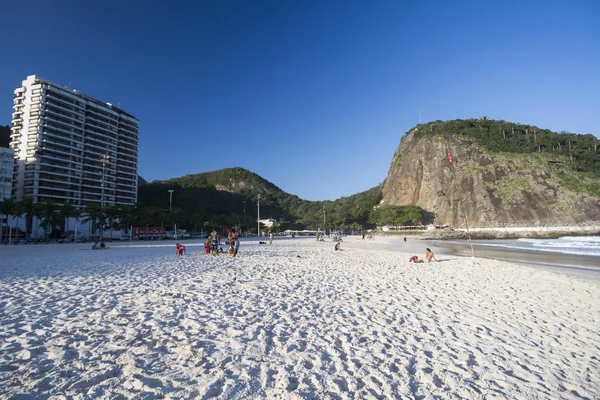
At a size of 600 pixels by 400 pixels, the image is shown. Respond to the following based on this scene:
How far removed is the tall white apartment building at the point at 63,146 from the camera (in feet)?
218

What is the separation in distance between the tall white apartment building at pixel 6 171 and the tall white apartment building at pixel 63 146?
334cm

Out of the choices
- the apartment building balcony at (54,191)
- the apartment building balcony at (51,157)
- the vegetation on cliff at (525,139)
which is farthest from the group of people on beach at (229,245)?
the vegetation on cliff at (525,139)

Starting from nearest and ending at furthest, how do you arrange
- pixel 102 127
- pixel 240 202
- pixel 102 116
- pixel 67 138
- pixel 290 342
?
pixel 290 342 < pixel 67 138 < pixel 102 127 < pixel 102 116 < pixel 240 202

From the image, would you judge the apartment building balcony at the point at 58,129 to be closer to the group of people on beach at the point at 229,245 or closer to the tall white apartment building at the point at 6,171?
the tall white apartment building at the point at 6,171

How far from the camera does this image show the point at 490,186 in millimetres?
89188

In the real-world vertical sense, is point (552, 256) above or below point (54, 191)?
below

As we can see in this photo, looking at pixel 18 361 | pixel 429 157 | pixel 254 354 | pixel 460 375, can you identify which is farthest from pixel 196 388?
pixel 429 157

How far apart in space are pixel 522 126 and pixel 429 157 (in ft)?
149

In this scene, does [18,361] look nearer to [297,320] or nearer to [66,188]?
[297,320]

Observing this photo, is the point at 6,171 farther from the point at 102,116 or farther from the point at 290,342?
the point at 290,342

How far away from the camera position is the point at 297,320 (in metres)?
5.54

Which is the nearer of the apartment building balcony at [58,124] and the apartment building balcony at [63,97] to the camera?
the apartment building balcony at [58,124]

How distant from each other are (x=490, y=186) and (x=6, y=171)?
117 metres

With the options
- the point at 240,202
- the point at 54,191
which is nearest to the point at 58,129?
the point at 54,191
